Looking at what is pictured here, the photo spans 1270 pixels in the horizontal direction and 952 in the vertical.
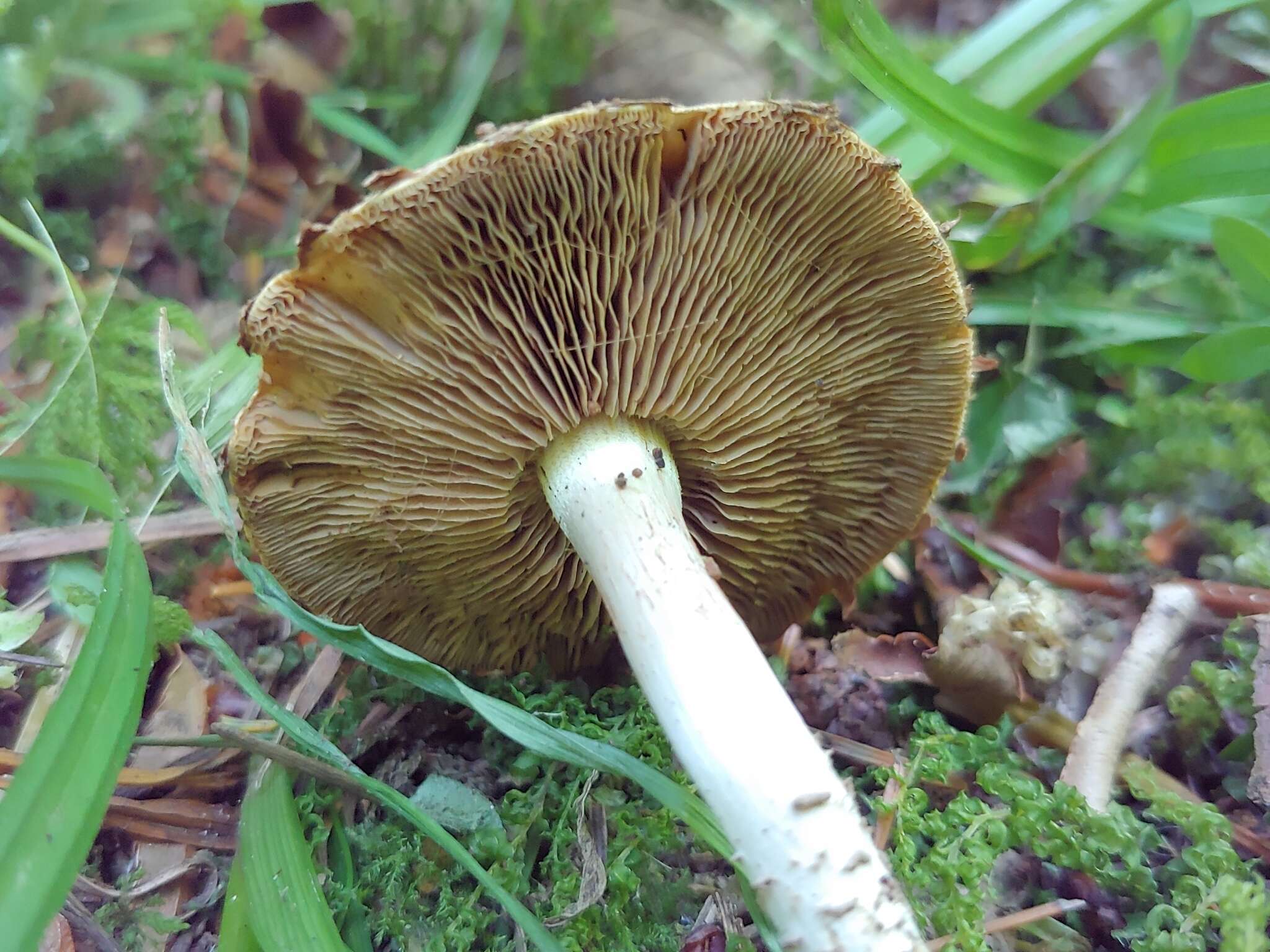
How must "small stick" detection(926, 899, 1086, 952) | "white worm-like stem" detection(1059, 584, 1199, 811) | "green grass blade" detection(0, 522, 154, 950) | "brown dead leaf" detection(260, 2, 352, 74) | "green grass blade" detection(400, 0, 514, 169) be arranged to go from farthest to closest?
"brown dead leaf" detection(260, 2, 352, 74) < "green grass blade" detection(400, 0, 514, 169) < "white worm-like stem" detection(1059, 584, 1199, 811) < "small stick" detection(926, 899, 1086, 952) < "green grass blade" detection(0, 522, 154, 950)

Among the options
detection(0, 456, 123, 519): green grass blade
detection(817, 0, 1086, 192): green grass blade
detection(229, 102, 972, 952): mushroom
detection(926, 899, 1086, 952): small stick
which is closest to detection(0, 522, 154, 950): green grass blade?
detection(0, 456, 123, 519): green grass blade

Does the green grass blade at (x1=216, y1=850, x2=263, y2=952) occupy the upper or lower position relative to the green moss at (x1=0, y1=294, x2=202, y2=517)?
lower

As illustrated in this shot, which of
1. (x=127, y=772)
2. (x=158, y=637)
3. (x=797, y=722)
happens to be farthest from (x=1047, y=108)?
(x=127, y=772)

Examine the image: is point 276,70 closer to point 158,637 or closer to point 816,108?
point 158,637

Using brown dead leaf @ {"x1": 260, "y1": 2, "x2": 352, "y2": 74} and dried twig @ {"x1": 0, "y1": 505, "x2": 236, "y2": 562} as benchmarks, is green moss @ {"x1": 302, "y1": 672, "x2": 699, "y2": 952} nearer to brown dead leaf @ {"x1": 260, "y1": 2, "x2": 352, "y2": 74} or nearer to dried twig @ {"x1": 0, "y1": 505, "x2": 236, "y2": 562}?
dried twig @ {"x1": 0, "y1": 505, "x2": 236, "y2": 562}

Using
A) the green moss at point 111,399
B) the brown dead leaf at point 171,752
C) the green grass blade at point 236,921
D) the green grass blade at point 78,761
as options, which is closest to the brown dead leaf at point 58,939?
the brown dead leaf at point 171,752
